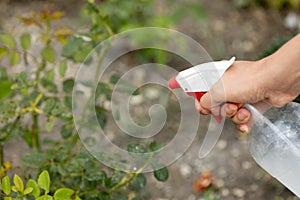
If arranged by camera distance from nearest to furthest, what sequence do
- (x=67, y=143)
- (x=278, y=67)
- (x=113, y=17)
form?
(x=278, y=67) < (x=67, y=143) < (x=113, y=17)

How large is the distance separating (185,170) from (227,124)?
0.25 metres

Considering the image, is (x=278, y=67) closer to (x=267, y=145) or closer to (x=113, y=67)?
(x=267, y=145)

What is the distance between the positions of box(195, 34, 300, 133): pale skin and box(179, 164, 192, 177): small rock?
69cm

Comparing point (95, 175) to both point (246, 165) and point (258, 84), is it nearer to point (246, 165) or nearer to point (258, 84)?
point (258, 84)

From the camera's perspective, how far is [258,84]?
4.49ft

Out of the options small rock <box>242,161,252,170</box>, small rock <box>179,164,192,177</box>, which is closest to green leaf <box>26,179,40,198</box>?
small rock <box>179,164,192,177</box>

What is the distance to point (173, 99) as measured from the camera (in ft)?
7.68

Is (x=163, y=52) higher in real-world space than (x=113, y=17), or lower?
lower

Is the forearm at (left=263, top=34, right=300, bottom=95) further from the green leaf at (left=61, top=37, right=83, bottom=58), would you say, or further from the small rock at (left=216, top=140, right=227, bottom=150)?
the small rock at (left=216, top=140, right=227, bottom=150)

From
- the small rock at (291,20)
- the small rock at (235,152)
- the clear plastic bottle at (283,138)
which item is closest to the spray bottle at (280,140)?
the clear plastic bottle at (283,138)

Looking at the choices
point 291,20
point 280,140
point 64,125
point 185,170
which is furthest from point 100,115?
point 291,20

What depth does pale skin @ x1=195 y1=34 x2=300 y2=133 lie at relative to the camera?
1334 mm

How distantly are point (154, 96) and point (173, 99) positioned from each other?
72 mm

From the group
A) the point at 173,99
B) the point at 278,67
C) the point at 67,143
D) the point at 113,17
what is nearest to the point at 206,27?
the point at 173,99
